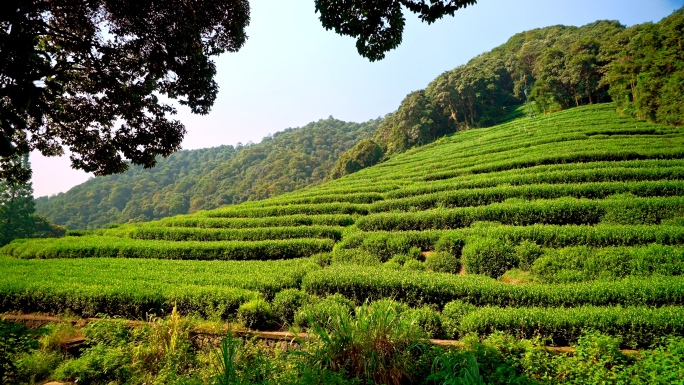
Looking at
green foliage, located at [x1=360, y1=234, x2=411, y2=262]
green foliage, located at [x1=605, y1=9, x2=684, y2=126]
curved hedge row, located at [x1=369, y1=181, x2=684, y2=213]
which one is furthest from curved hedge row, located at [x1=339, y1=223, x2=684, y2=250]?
green foliage, located at [x1=605, y1=9, x2=684, y2=126]

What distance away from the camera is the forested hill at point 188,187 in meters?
84.5

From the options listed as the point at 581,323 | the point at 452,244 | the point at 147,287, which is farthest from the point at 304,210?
the point at 581,323

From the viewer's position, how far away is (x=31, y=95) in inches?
209

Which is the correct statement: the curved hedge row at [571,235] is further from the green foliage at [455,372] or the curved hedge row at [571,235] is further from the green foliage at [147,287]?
the green foliage at [455,372]

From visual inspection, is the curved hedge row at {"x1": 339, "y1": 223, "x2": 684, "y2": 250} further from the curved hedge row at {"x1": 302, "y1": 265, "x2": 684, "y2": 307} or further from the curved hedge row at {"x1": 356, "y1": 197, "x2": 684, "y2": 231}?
the curved hedge row at {"x1": 302, "y1": 265, "x2": 684, "y2": 307}

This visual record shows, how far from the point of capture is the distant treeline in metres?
27.3

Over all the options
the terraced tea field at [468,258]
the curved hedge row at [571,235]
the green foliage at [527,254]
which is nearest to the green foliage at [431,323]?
the terraced tea field at [468,258]

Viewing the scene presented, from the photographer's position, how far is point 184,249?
58.0ft

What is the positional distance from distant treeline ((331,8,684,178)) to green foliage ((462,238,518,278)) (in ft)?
82.9

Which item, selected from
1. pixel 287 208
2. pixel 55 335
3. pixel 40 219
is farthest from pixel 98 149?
pixel 40 219

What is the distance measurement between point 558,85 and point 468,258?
175ft

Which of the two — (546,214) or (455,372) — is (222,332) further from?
(546,214)

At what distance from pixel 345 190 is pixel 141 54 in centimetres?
2145

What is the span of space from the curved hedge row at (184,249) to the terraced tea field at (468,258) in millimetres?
75
